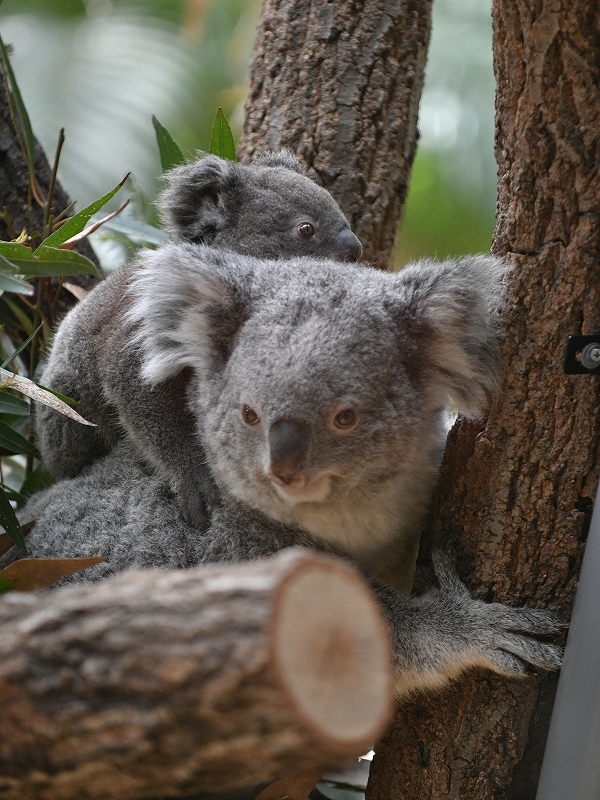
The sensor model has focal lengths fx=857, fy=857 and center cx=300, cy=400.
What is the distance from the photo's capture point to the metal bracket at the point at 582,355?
6.88 ft

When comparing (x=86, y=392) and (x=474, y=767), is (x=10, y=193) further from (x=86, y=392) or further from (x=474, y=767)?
(x=474, y=767)

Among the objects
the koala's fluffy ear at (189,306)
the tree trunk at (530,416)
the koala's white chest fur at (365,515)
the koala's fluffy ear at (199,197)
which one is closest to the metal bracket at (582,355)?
the tree trunk at (530,416)

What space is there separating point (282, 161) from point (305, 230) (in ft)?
1.86

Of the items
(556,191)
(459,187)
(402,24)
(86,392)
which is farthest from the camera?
(459,187)

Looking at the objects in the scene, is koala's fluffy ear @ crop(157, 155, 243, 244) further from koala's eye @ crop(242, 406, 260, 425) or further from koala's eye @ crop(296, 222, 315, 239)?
koala's eye @ crop(242, 406, 260, 425)

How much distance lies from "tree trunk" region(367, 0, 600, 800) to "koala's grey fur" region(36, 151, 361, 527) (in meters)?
0.96

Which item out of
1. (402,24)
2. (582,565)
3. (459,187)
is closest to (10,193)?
(402,24)

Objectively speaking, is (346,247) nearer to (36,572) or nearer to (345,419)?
(345,419)

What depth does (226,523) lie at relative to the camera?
255 cm

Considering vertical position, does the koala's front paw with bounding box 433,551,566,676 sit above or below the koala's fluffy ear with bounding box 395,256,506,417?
below

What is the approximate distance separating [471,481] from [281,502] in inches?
20.4

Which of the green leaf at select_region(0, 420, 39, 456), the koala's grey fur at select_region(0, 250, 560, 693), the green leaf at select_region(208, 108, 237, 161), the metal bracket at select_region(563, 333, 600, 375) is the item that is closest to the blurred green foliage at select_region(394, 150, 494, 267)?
the green leaf at select_region(208, 108, 237, 161)

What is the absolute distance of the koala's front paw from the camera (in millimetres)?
2160

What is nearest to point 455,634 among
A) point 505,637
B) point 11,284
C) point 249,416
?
point 505,637
